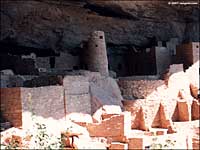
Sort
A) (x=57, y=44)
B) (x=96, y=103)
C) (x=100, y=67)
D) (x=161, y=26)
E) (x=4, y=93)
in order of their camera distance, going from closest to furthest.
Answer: (x=4, y=93) → (x=96, y=103) → (x=100, y=67) → (x=57, y=44) → (x=161, y=26)

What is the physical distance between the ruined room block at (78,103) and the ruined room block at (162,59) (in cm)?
435

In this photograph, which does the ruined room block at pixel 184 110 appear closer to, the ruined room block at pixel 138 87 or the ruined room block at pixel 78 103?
the ruined room block at pixel 138 87

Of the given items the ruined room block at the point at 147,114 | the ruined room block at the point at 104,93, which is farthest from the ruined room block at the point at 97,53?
the ruined room block at the point at 147,114

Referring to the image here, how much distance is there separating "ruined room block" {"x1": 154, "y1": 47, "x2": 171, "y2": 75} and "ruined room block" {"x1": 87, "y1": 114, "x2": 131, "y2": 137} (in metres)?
4.88

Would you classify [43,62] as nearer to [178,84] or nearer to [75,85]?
[75,85]

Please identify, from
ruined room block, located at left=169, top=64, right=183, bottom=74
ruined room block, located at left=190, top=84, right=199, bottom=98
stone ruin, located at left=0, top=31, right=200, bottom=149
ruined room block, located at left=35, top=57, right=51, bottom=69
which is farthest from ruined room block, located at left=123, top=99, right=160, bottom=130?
ruined room block, located at left=35, top=57, right=51, bottom=69

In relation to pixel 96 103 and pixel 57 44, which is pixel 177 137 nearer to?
pixel 96 103

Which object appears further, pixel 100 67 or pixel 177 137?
pixel 100 67

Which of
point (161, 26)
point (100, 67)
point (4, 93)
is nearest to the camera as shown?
point (4, 93)

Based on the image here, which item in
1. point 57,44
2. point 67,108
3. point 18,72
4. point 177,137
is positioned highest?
point 57,44

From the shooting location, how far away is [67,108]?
33.1ft

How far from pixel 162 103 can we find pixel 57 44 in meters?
4.23

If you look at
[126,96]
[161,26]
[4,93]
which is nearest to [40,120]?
[4,93]

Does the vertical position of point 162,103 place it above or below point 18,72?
below
